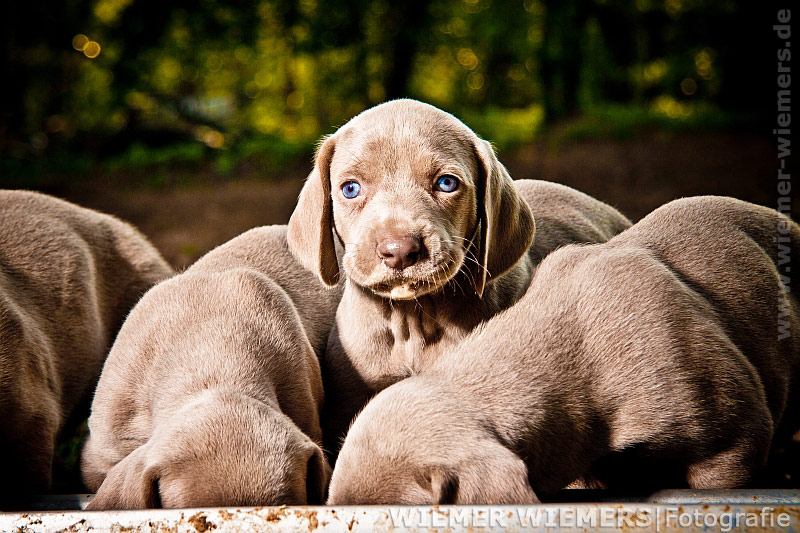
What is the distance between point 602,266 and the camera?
360 centimetres

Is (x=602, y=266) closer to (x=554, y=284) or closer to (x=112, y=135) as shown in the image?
(x=554, y=284)

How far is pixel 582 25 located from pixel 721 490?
12518 mm

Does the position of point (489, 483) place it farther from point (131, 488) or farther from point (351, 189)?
point (351, 189)

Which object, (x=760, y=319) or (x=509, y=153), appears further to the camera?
(x=509, y=153)

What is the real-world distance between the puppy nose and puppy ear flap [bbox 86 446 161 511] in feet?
4.00

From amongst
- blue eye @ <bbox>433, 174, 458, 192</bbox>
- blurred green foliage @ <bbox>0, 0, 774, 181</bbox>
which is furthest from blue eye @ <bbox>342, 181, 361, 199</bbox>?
blurred green foliage @ <bbox>0, 0, 774, 181</bbox>

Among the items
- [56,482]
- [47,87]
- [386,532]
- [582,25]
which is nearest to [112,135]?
[47,87]

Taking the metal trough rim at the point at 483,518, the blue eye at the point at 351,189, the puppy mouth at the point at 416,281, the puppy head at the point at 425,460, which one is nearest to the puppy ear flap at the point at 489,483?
the puppy head at the point at 425,460

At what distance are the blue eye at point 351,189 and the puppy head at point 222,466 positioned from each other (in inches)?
48.1

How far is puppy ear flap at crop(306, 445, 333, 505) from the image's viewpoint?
10.3 ft

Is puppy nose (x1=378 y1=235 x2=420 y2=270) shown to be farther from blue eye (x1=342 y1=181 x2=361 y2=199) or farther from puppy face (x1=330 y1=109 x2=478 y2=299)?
blue eye (x1=342 y1=181 x2=361 y2=199)

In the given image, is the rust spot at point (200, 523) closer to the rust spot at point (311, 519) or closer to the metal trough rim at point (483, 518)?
the metal trough rim at point (483, 518)

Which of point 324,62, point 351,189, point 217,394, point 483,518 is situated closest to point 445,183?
point 351,189

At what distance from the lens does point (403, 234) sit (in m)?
3.51
